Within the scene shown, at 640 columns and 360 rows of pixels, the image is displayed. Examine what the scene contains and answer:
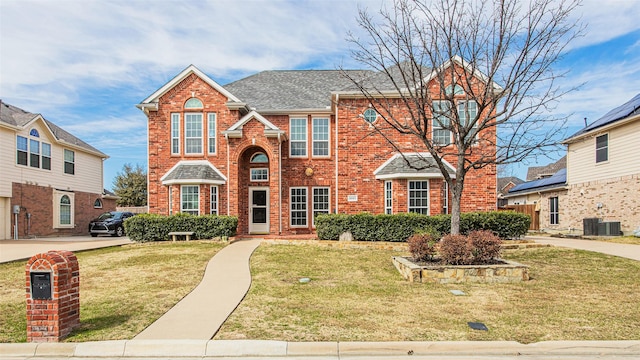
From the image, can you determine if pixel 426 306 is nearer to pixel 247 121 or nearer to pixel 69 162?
pixel 247 121

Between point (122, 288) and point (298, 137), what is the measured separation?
12487mm

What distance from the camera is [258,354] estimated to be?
17.9 ft

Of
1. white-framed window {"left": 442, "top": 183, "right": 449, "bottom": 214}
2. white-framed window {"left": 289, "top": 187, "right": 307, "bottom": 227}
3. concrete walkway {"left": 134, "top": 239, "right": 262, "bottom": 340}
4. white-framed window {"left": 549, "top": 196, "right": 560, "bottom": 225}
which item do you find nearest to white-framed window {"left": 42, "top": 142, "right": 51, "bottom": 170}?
white-framed window {"left": 289, "top": 187, "right": 307, "bottom": 227}

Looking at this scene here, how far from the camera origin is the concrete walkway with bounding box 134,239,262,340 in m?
6.03

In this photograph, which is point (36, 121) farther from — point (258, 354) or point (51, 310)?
point (258, 354)

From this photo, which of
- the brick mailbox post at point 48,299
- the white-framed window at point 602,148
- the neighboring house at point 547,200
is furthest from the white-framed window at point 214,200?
the neighboring house at point 547,200

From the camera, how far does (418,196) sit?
17188 millimetres

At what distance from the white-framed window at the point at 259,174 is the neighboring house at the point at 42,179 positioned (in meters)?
13.4

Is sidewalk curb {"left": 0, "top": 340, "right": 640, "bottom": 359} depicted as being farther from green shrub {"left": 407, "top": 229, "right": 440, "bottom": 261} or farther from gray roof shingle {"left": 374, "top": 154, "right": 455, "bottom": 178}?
gray roof shingle {"left": 374, "top": 154, "right": 455, "bottom": 178}

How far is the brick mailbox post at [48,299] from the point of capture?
581 centimetres

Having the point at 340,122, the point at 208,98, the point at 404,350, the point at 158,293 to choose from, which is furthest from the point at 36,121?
the point at 404,350

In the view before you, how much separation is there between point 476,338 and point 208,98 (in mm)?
16736

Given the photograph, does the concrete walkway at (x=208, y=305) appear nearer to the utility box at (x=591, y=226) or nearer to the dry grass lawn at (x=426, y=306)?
the dry grass lawn at (x=426, y=306)

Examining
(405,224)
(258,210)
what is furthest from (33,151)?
(405,224)
